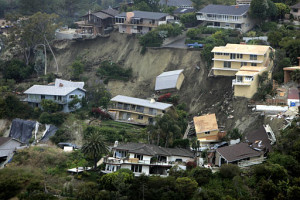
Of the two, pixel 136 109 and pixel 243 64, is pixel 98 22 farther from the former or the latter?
pixel 243 64

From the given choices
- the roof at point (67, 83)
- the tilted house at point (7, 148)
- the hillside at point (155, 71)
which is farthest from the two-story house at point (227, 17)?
the tilted house at point (7, 148)

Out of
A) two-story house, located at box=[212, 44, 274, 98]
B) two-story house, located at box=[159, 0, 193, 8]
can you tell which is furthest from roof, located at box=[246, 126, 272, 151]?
two-story house, located at box=[159, 0, 193, 8]

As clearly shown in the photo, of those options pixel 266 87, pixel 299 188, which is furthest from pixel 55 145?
pixel 299 188

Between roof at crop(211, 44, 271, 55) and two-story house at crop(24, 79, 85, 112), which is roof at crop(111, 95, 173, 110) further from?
roof at crop(211, 44, 271, 55)

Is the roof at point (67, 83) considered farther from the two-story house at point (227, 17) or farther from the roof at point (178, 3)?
the roof at point (178, 3)

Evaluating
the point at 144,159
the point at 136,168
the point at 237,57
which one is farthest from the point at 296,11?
the point at 136,168
